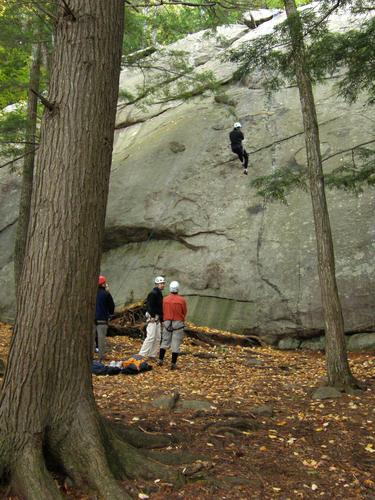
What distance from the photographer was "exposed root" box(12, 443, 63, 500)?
11.7ft

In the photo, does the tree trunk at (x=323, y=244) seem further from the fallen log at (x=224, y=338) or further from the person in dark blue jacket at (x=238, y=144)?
the person in dark blue jacket at (x=238, y=144)

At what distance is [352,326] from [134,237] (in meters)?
7.53

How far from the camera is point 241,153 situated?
15.6 metres

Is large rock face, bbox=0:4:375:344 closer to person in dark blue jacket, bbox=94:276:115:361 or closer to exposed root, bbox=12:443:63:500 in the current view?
person in dark blue jacket, bbox=94:276:115:361

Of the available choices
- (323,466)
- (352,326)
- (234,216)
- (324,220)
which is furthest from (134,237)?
(323,466)

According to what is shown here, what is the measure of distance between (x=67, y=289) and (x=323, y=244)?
5.47 meters

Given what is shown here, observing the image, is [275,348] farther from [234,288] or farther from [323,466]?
[323,466]

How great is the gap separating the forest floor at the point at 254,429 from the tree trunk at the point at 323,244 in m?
0.52

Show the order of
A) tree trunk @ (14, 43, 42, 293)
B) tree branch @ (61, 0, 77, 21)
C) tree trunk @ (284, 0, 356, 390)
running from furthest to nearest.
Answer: tree trunk @ (14, 43, 42, 293)
tree trunk @ (284, 0, 356, 390)
tree branch @ (61, 0, 77, 21)

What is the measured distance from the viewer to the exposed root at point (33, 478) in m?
3.56

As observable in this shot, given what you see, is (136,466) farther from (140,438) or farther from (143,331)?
(143,331)

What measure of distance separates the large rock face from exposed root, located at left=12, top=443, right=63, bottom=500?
948 cm

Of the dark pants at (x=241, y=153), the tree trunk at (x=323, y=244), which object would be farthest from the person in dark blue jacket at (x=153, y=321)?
the dark pants at (x=241, y=153)

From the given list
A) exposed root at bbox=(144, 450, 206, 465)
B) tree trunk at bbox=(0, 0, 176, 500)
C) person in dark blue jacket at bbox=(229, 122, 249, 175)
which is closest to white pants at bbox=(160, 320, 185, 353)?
exposed root at bbox=(144, 450, 206, 465)
